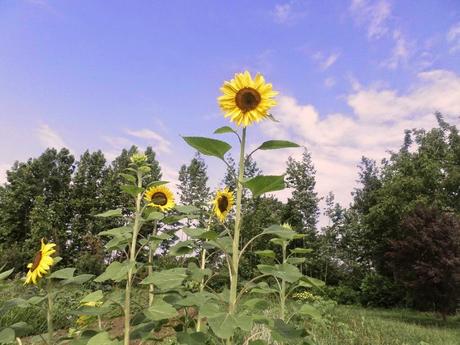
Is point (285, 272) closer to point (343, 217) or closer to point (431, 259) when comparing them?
point (431, 259)

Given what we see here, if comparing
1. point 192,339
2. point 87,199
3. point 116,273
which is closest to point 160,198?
point 116,273

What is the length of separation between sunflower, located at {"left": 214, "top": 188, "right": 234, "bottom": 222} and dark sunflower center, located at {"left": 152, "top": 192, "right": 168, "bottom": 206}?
35 cm

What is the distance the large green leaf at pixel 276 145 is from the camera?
5.74 ft

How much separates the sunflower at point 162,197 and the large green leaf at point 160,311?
0.98m

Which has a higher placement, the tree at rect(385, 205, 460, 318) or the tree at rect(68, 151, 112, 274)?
the tree at rect(68, 151, 112, 274)

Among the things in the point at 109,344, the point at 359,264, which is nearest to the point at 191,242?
the point at 109,344

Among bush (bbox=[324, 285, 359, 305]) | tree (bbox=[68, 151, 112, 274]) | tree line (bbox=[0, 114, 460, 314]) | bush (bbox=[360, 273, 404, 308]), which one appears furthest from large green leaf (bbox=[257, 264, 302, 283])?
tree (bbox=[68, 151, 112, 274])

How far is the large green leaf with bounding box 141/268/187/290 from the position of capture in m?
1.73

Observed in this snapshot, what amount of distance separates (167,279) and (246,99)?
2.88ft

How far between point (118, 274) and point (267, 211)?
16471 mm

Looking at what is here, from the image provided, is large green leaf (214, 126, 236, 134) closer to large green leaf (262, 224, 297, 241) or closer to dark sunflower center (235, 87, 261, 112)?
dark sunflower center (235, 87, 261, 112)

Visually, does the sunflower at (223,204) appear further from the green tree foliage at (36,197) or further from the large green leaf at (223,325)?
the green tree foliage at (36,197)

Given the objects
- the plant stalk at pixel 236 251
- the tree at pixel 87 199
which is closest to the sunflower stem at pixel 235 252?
the plant stalk at pixel 236 251

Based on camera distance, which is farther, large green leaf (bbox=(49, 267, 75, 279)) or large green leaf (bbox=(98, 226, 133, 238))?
large green leaf (bbox=(98, 226, 133, 238))
